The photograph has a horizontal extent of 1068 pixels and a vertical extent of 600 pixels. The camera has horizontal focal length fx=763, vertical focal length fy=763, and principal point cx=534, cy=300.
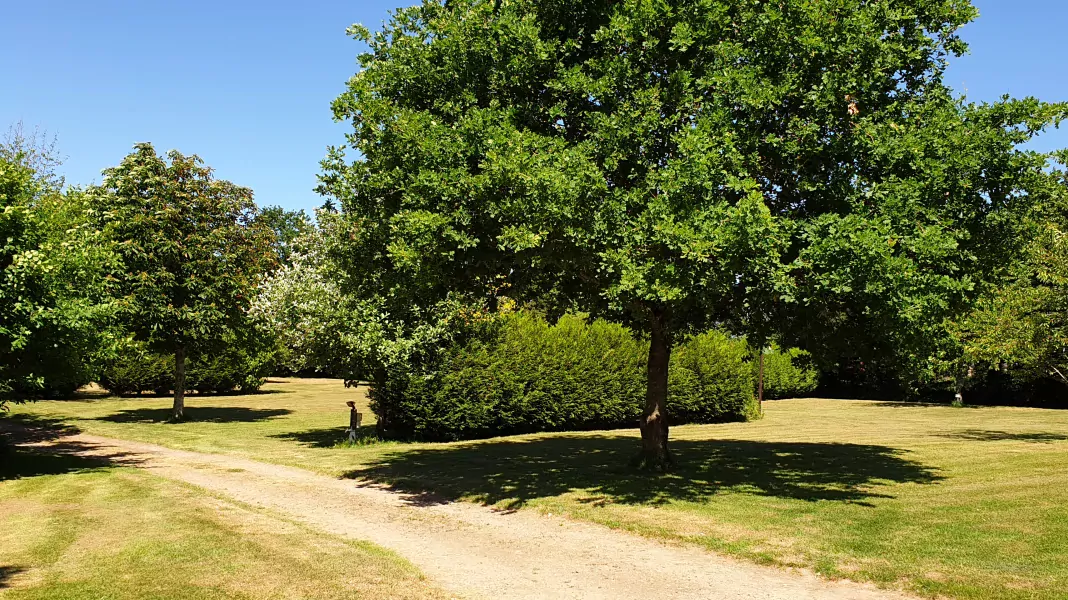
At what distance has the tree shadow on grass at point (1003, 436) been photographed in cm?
2241

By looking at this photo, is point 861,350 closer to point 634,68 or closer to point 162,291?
point 634,68

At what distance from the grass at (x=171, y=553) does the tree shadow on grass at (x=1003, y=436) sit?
20216 millimetres

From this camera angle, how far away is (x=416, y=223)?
1214 cm

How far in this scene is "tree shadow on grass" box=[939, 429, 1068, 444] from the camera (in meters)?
22.4

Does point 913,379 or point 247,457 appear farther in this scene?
point 913,379

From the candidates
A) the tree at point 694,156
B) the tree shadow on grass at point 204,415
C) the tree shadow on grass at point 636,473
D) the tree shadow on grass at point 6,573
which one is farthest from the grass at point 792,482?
the tree shadow on grass at point 6,573

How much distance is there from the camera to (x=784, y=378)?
1864 inches

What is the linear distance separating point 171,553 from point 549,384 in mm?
16332

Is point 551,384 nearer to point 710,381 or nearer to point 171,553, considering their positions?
point 710,381

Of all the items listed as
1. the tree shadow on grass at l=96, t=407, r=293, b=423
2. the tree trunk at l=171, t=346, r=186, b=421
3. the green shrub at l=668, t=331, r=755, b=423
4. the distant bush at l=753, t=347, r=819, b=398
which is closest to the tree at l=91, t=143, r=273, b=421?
the tree trunk at l=171, t=346, r=186, b=421

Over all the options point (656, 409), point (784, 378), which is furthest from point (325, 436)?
point (784, 378)

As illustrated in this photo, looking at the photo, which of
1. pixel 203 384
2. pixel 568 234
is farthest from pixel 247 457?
pixel 203 384

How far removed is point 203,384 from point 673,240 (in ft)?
121

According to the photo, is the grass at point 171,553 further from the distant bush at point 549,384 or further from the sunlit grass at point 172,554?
the distant bush at point 549,384
